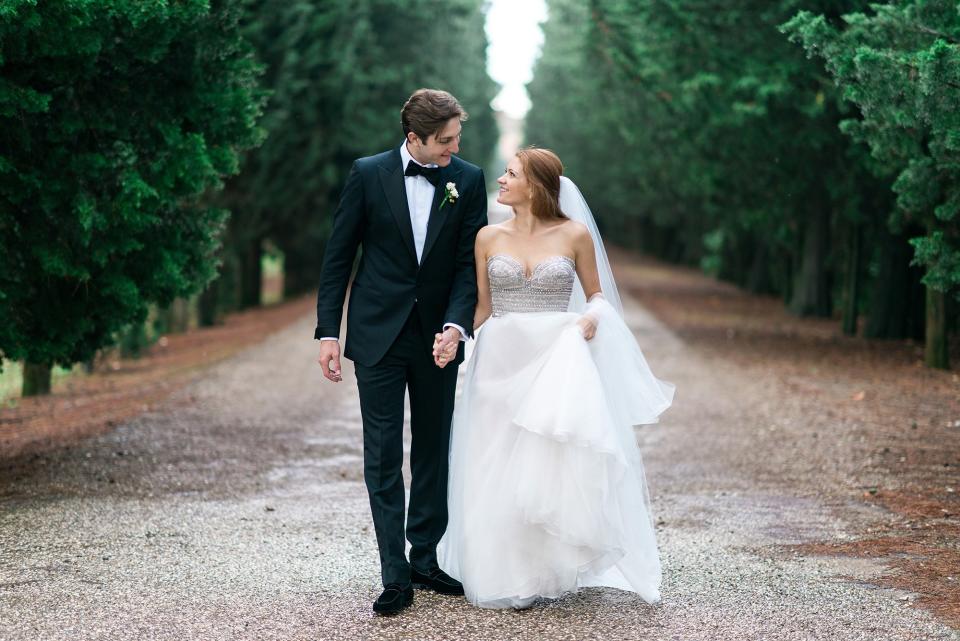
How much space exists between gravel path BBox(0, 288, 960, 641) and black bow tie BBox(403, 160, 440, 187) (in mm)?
1976

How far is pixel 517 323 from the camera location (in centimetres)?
568

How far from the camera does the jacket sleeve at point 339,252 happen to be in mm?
5559

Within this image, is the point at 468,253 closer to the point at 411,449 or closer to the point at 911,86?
the point at 411,449

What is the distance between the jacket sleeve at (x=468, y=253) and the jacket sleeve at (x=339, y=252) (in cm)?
50

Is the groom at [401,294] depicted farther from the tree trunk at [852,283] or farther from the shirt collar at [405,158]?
the tree trunk at [852,283]

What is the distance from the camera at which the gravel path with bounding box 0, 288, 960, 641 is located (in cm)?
522

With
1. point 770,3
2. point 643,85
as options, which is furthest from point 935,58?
point 643,85

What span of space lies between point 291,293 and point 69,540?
26.2m

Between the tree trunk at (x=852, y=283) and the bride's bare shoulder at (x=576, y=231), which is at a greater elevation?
the bride's bare shoulder at (x=576, y=231)

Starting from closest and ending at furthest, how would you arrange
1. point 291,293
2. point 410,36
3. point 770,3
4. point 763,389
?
point 763,389, point 770,3, point 410,36, point 291,293

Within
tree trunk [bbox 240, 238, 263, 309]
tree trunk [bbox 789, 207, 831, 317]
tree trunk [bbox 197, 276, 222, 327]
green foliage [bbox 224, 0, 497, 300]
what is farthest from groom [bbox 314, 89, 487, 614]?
tree trunk [bbox 240, 238, 263, 309]

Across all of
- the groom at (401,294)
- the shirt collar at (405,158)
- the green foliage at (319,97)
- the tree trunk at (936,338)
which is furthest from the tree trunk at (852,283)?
the shirt collar at (405,158)

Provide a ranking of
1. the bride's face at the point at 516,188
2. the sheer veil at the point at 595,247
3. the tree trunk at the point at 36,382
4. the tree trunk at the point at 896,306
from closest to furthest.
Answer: the bride's face at the point at 516,188 → the sheer veil at the point at 595,247 → the tree trunk at the point at 36,382 → the tree trunk at the point at 896,306

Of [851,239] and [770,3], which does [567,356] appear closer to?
[770,3]
